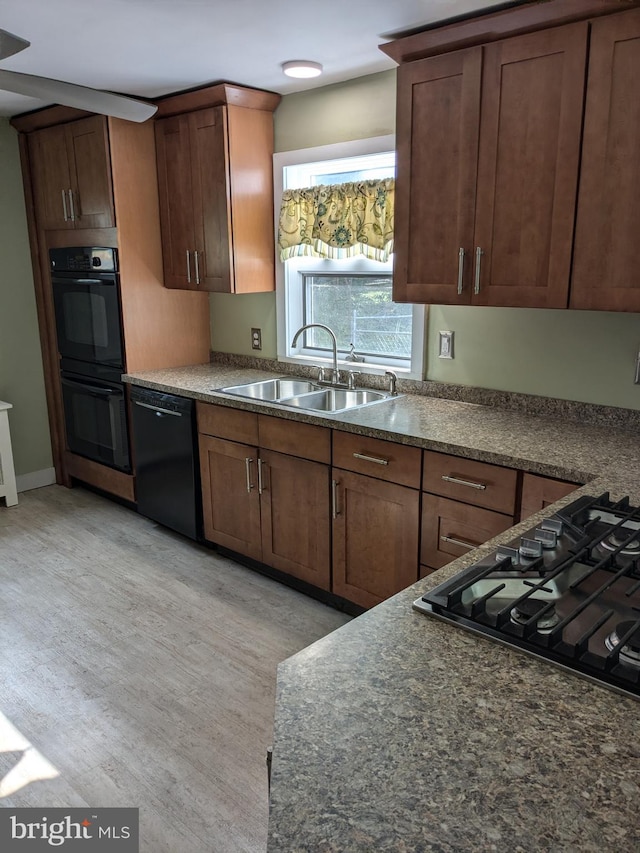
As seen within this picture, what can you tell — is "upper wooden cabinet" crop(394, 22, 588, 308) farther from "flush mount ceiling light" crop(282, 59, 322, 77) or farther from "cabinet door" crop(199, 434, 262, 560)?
"cabinet door" crop(199, 434, 262, 560)

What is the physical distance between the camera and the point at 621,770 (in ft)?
2.70

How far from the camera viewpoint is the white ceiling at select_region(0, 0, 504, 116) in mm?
2260

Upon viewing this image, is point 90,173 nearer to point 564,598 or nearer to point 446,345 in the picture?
point 446,345

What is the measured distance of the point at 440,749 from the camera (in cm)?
86

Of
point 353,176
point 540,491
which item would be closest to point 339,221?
point 353,176

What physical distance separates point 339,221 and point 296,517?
146 cm

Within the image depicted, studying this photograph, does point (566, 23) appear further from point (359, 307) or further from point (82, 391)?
point (82, 391)

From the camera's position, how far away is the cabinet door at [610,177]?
6.64 feet

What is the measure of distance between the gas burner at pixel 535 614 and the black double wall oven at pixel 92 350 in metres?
3.11

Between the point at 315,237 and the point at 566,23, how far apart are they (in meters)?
1.58

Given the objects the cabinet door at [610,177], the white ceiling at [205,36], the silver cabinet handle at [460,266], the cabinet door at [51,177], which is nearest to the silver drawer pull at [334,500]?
the silver cabinet handle at [460,266]

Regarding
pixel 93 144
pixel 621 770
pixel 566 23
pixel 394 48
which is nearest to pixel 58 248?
pixel 93 144

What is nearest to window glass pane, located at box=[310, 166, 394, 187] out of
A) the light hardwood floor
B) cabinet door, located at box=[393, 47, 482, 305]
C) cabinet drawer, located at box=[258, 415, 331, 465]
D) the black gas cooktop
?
cabinet door, located at box=[393, 47, 482, 305]

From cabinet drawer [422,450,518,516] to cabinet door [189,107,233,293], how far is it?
1671 millimetres
